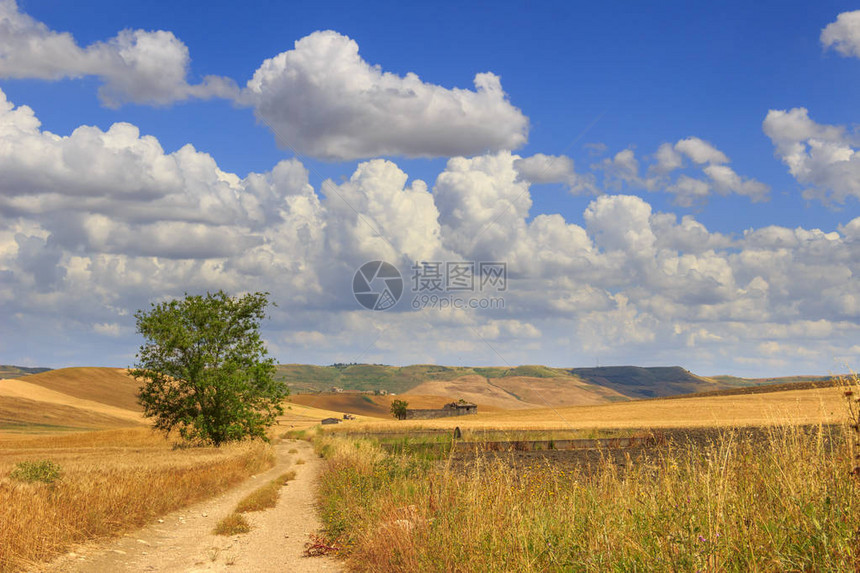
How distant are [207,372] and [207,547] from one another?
25.7 metres

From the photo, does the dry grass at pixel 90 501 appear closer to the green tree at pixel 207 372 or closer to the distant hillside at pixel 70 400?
the green tree at pixel 207 372

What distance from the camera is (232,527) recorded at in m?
15.0

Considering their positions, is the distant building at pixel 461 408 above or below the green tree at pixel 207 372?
below

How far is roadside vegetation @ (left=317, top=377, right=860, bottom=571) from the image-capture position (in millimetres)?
5406

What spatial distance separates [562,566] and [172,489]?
47.8ft

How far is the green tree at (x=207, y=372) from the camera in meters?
37.3

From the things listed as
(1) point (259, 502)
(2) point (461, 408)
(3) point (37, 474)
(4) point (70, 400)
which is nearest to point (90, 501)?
(3) point (37, 474)

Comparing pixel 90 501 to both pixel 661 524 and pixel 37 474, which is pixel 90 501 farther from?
pixel 661 524

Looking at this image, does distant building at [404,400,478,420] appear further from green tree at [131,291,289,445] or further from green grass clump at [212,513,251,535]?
green grass clump at [212,513,251,535]

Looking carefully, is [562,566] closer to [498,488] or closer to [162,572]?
[498,488]

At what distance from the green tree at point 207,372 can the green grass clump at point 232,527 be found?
73.9 ft

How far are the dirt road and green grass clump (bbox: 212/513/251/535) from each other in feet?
0.66

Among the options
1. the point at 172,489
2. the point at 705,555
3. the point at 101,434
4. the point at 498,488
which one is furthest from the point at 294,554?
the point at 101,434

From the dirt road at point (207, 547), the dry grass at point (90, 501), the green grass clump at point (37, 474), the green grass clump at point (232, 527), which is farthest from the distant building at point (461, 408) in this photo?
the green grass clump at point (232, 527)
